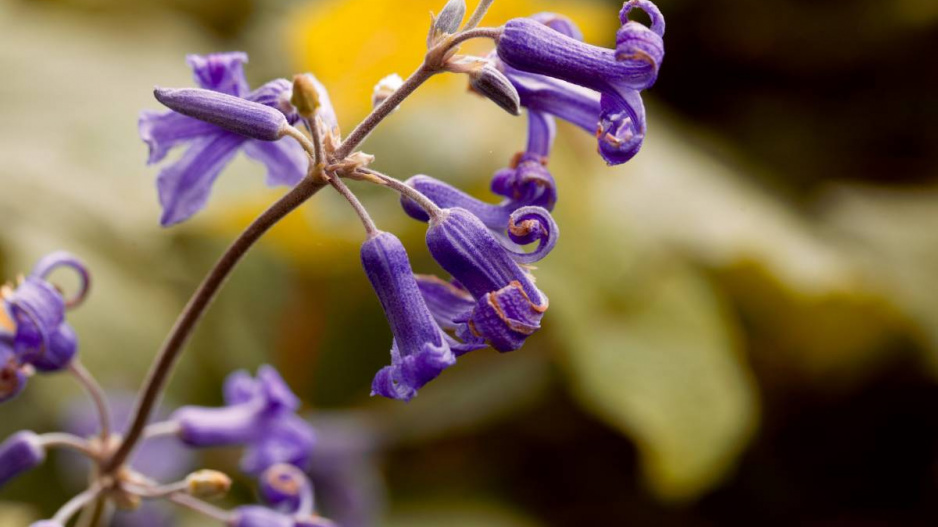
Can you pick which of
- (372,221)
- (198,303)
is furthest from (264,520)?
(372,221)

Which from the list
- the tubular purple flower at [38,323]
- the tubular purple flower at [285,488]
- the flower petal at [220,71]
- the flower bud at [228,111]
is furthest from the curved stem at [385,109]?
the tubular purple flower at [285,488]

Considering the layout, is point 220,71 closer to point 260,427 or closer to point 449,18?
point 449,18

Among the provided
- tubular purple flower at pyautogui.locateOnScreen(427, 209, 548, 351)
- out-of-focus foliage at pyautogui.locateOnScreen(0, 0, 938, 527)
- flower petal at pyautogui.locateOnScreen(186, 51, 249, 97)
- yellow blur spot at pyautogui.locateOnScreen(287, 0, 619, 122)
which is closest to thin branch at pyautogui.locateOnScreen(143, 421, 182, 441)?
flower petal at pyautogui.locateOnScreen(186, 51, 249, 97)

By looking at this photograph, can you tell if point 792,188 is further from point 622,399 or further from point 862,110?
point 622,399

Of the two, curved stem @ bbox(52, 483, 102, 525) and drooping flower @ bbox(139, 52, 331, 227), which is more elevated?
drooping flower @ bbox(139, 52, 331, 227)

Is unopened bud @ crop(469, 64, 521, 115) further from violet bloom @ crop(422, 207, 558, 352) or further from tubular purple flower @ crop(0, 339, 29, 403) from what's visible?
tubular purple flower @ crop(0, 339, 29, 403)
